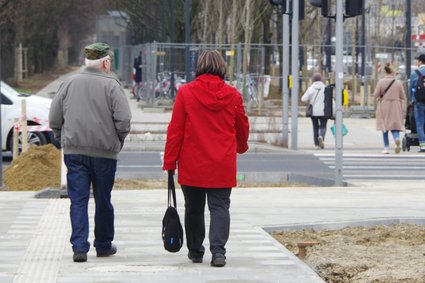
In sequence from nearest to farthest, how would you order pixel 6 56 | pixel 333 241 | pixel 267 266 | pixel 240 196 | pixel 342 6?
1. pixel 267 266
2. pixel 333 241
3. pixel 240 196
4. pixel 342 6
5. pixel 6 56

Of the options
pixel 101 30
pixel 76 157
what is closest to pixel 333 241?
pixel 76 157

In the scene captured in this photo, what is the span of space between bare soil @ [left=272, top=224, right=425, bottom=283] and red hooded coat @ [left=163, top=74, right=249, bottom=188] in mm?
1109

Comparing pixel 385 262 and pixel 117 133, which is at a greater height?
pixel 117 133

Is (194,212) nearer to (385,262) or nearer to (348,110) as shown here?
(385,262)

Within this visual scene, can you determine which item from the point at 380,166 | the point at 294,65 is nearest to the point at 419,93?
the point at 380,166

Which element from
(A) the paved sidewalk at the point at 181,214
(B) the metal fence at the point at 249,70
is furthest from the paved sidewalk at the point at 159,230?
(B) the metal fence at the point at 249,70

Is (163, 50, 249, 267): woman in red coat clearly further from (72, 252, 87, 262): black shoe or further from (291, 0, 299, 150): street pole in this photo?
(291, 0, 299, 150): street pole

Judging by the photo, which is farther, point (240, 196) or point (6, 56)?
point (6, 56)

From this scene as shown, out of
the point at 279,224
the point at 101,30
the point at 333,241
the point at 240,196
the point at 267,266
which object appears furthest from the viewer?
the point at 101,30

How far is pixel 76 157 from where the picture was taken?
32.3ft

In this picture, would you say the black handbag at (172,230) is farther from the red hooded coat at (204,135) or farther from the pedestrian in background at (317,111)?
the pedestrian in background at (317,111)

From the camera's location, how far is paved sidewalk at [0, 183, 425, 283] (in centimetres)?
917

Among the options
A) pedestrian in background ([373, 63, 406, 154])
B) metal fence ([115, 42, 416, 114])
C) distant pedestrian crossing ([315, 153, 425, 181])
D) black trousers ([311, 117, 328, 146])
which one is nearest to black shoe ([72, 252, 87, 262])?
distant pedestrian crossing ([315, 153, 425, 181])

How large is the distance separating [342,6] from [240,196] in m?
3.82
